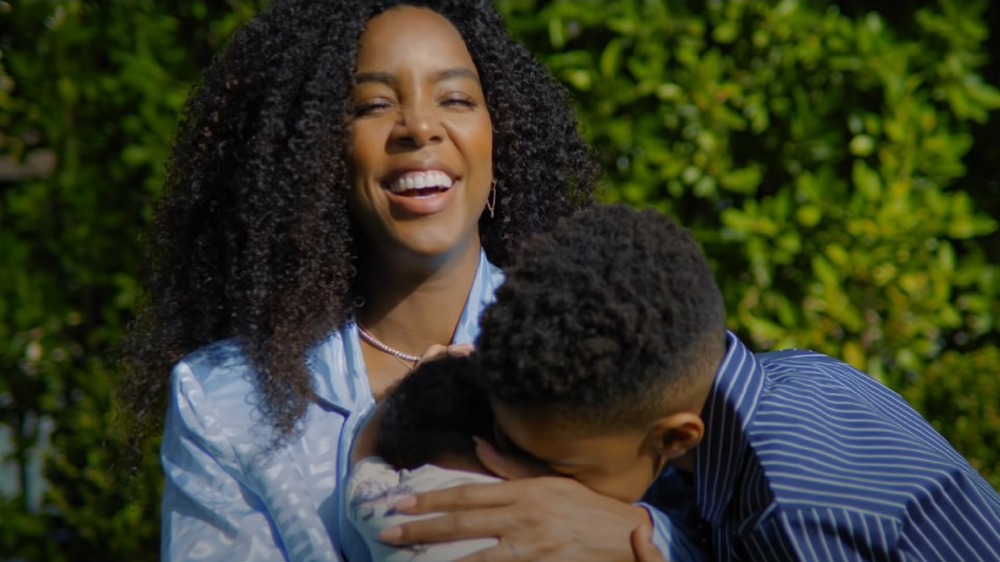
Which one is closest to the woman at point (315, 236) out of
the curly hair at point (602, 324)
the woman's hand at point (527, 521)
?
the woman's hand at point (527, 521)

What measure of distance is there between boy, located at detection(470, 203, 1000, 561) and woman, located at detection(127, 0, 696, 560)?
0.66 metres

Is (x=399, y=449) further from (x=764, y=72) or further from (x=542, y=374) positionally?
(x=764, y=72)

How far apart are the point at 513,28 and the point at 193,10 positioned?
1.12 m

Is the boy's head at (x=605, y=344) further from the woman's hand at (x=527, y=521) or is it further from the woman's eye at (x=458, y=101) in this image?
the woman's eye at (x=458, y=101)

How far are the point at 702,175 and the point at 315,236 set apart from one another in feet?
6.12

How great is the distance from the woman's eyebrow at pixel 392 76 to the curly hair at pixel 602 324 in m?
0.82

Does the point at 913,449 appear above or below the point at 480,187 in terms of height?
below

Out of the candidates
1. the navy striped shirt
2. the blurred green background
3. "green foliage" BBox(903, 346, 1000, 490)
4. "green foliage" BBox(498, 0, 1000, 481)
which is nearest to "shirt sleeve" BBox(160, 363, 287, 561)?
the navy striped shirt

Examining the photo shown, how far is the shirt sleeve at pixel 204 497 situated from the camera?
2393 millimetres

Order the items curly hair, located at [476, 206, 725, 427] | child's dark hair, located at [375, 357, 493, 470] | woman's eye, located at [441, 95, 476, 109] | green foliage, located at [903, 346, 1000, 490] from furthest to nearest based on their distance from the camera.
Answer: green foliage, located at [903, 346, 1000, 490]
woman's eye, located at [441, 95, 476, 109]
child's dark hair, located at [375, 357, 493, 470]
curly hair, located at [476, 206, 725, 427]

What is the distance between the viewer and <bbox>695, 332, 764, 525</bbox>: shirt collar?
6.45ft

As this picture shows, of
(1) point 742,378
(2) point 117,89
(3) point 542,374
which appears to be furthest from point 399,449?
(2) point 117,89

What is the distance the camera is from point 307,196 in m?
2.68

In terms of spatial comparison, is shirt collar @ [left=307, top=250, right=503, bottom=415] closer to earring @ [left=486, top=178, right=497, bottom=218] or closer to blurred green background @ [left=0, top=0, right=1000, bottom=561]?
earring @ [left=486, top=178, right=497, bottom=218]
